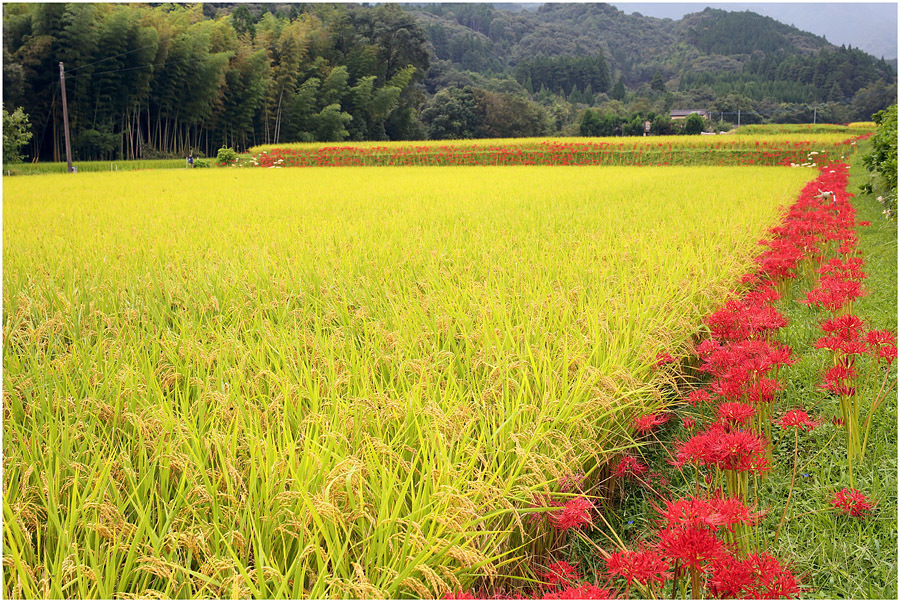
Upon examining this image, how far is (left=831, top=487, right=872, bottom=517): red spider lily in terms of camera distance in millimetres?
1541

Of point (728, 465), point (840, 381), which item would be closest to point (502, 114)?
point (840, 381)

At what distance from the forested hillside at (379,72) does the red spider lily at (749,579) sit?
26579 mm

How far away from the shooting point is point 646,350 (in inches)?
84.0

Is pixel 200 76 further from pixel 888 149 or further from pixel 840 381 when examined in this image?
pixel 840 381

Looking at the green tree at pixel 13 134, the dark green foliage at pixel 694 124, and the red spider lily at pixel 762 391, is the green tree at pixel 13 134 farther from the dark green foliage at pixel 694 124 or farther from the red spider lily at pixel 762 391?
the dark green foliage at pixel 694 124

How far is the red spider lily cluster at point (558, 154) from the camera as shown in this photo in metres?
17.2

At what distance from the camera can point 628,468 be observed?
183 cm

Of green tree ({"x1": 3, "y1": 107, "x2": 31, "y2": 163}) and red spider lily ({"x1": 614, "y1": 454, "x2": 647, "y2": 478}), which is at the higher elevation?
green tree ({"x1": 3, "y1": 107, "x2": 31, "y2": 163})

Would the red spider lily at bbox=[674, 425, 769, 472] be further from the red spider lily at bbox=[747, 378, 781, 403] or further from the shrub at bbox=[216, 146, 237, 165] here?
the shrub at bbox=[216, 146, 237, 165]

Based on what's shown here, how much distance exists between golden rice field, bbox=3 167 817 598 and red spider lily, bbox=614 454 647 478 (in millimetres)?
61

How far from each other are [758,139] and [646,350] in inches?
785

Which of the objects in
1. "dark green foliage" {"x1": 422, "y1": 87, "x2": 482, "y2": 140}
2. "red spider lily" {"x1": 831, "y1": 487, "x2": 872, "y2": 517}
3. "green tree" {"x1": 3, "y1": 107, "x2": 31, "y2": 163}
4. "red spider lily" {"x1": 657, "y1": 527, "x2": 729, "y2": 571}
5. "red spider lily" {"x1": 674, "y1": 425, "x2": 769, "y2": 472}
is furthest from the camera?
"dark green foliage" {"x1": 422, "y1": 87, "x2": 482, "y2": 140}

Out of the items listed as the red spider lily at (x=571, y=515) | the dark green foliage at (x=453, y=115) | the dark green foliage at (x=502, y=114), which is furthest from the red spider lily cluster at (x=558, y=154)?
the dark green foliage at (x=502, y=114)

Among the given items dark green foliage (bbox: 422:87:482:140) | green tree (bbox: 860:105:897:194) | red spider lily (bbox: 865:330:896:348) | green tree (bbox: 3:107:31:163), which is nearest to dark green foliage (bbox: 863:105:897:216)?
green tree (bbox: 860:105:897:194)
